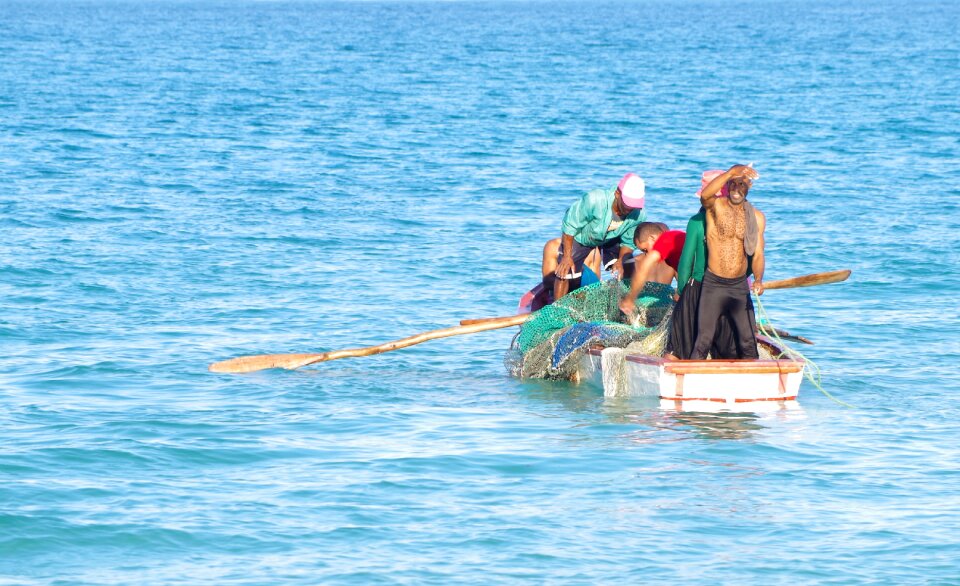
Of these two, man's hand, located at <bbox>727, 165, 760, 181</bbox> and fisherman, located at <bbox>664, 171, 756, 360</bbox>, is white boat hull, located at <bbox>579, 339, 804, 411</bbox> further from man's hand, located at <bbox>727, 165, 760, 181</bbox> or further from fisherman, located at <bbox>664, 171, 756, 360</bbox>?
man's hand, located at <bbox>727, 165, 760, 181</bbox>

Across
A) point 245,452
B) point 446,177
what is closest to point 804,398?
point 245,452

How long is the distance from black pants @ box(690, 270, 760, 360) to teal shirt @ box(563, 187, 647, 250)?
1.70m

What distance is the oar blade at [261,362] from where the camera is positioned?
45.8 ft

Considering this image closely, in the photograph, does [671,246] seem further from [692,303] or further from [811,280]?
[811,280]

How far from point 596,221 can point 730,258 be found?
2.16 m

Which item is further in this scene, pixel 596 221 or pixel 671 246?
pixel 596 221

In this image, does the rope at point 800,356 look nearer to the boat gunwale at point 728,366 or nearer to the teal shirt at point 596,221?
the boat gunwale at point 728,366

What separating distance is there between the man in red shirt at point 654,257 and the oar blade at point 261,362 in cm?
297

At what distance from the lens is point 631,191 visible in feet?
44.1

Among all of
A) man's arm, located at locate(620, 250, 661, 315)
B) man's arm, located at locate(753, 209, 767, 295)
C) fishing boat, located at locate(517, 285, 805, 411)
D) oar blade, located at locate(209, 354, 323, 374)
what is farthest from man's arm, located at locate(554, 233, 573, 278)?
oar blade, located at locate(209, 354, 323, 374)

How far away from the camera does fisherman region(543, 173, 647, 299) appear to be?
1358 cm

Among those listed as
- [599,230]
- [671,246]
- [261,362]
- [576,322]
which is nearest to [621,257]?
[599,230]

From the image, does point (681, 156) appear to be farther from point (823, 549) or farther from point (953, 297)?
point (823, 549)

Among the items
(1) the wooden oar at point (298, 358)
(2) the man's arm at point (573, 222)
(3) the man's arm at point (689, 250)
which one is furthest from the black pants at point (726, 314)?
(1) the wooden oar at point (298, 358)
